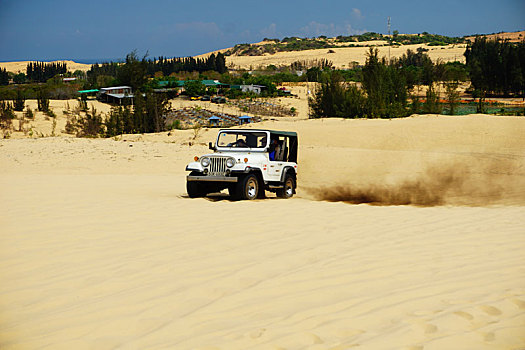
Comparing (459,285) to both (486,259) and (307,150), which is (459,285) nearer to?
(486,259)

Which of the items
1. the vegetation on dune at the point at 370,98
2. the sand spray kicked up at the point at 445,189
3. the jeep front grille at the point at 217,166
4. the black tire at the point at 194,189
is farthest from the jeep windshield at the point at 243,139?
the vegetation on dune at the point at 370,98

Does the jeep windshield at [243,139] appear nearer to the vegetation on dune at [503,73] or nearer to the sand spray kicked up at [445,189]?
the sand spray kicked up at [445,189]

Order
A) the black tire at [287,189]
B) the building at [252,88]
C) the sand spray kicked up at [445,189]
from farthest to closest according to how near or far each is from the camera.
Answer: the building at [252,88], the sand spray kicked up at [445,189], the black tire at [287,189]

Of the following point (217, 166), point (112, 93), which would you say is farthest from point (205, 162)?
point (112, 93)

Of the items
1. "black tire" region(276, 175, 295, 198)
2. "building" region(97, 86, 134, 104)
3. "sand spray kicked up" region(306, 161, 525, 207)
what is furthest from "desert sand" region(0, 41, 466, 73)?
"black tire" region(276, 175, 295, 198)

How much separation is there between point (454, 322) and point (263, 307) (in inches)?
56.3

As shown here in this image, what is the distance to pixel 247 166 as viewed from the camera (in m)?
Answer: 10.6

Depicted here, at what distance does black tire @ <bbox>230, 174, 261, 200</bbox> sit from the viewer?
1036 cm

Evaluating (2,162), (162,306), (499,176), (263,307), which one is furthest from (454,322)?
(2,162)

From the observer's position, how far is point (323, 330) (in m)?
3.50

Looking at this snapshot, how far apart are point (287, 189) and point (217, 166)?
2150 millimetres

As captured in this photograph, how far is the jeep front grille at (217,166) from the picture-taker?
10789 millimetres

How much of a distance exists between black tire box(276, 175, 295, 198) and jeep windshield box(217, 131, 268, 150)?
1072mm

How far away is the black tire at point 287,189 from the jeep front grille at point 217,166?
5.92ft
